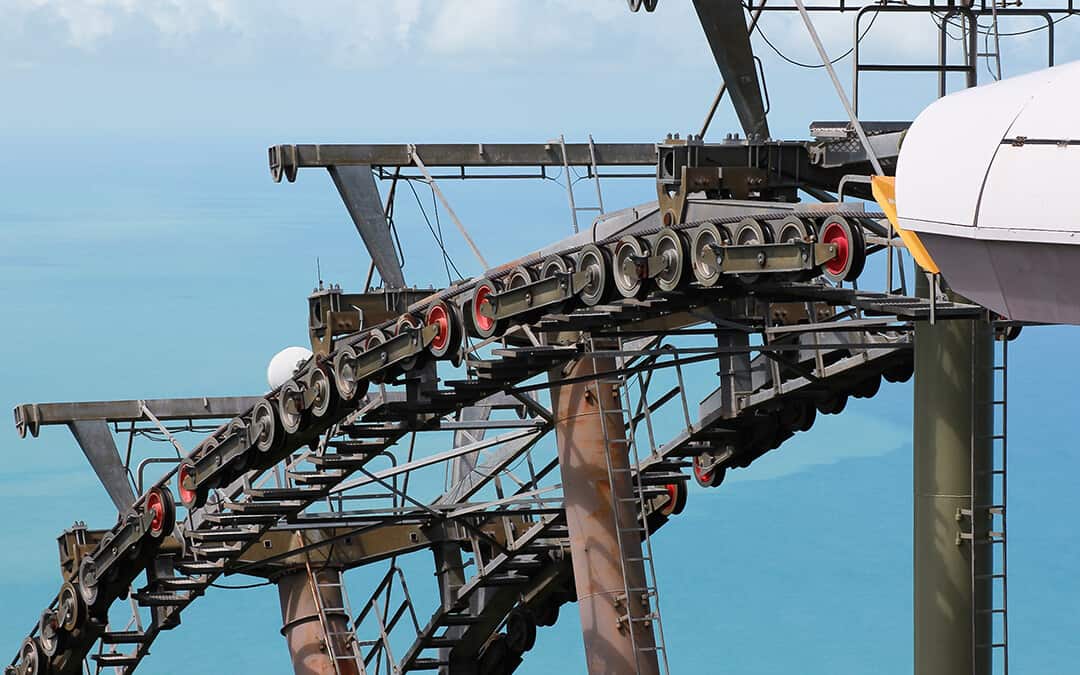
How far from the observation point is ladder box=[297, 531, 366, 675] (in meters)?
36.0

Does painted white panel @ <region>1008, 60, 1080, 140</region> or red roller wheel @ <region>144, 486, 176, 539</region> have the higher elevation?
painted white panel @ <region>1008, 60, 1080, 140</region>

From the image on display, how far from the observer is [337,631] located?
120 feet

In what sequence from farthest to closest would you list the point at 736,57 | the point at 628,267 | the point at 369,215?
the point at 369,215, the point at 736,57, the point at 628,267

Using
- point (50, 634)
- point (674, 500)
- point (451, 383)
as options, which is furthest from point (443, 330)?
point (50, 634)

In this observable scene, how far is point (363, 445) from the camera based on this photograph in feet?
98.5

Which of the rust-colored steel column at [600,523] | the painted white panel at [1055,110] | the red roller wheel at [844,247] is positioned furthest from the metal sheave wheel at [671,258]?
the rust-colored steel column at [600,523]

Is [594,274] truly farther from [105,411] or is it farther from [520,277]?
[105,411]

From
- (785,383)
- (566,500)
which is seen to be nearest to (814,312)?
(785,383)

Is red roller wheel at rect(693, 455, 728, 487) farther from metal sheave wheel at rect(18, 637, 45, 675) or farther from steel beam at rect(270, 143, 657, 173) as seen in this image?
metal sheave wheel at rect(18, 637, 45, 675)

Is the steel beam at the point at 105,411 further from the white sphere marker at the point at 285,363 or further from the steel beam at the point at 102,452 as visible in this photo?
the white sphere marker at the point at 285,363

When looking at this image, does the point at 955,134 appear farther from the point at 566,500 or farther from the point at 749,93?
the point at 566,500

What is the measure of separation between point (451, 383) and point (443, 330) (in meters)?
1.55

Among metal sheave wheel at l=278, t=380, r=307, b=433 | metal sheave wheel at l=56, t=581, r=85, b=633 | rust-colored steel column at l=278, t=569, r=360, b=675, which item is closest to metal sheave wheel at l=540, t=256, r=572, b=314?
metal sheave wheel at l=278, t=380, r=307, b=433

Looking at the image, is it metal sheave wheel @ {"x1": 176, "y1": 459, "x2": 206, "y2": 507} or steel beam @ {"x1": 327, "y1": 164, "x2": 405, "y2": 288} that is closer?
steel beam @ {"x1": 327, "y1": 164, "x2": 405, "y2": 288}
